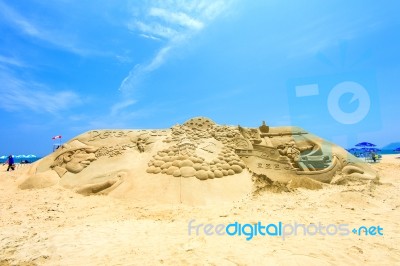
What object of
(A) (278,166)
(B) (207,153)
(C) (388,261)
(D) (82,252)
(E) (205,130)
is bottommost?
(C) (388,261)

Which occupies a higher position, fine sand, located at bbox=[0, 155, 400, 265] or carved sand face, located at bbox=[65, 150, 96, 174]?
carved sand face, located at bbox=[65, 150, 96, 174]

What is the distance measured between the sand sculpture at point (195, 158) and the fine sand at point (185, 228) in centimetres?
81

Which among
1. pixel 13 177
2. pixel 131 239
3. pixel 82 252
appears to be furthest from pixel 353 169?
pixel 13 177

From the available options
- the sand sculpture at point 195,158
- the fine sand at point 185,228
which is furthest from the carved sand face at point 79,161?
the fine sand at point 185,228

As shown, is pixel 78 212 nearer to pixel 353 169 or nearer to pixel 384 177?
pixel 353 169

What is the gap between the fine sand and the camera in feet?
12.0

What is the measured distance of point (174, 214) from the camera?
615 cm

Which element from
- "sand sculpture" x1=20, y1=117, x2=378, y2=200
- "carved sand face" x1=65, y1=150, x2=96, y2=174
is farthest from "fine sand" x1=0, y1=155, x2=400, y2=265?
"carved sand face" x1=65, y1=150, x2=96, y2=174

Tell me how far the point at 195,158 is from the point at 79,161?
480 cm

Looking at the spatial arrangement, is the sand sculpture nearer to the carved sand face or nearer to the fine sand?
the carved sand face

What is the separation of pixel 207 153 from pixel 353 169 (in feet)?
18.2

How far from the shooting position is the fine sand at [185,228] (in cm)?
367

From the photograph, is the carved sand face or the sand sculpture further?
the carved sand face

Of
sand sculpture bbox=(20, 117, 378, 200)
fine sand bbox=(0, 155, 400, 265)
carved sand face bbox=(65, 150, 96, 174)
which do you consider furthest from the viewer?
carved sand face bbox=(65, 150, 96, 174)
